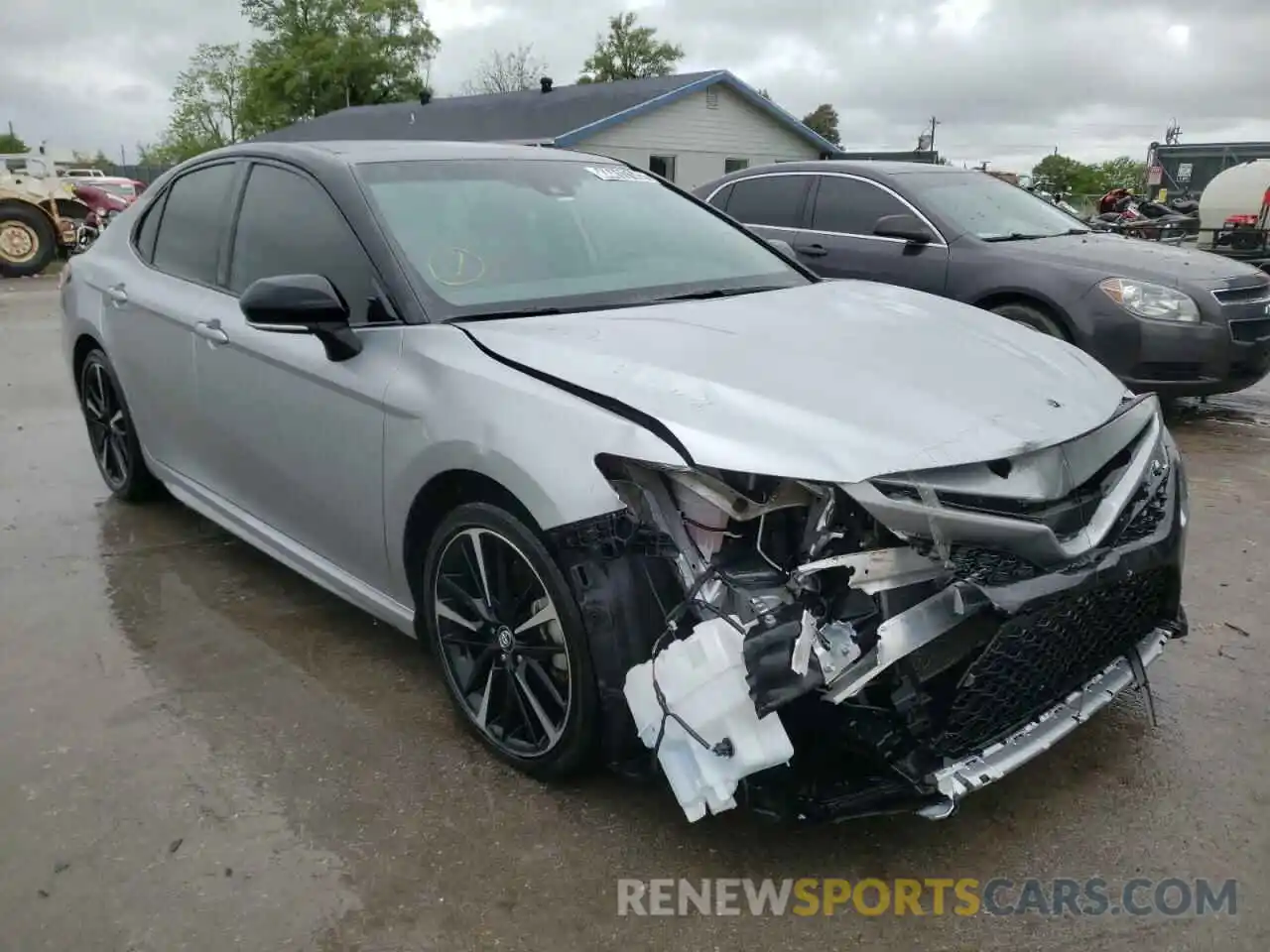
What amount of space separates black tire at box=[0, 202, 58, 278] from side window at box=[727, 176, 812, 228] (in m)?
14.1

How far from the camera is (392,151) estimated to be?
353 cm

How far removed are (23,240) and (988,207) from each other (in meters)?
16.1

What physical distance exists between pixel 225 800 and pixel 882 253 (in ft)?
18.3

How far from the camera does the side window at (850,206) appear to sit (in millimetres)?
7137

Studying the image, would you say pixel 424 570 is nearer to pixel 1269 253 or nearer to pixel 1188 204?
pixel 1269 253

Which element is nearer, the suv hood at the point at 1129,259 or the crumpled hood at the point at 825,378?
the crumpled hood at the point at 825,378

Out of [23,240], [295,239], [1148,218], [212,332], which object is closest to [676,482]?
[295,239]

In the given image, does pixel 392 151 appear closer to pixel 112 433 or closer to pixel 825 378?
pixel 825 378

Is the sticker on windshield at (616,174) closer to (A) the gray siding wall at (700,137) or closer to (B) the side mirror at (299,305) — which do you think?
(B) the side mirror at (299,305)

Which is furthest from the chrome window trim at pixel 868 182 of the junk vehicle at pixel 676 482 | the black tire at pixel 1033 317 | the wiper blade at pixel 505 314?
the wiper blade at pixel 505 314

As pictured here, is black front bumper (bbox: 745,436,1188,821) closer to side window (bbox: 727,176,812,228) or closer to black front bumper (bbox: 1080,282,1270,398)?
black front bumper (bbox: 1080,282,1270,398)

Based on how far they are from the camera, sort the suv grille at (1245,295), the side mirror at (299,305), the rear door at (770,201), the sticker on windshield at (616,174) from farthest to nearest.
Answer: the rear door at (770,201)
the suv grille at (1245,295)
the sticker on windshield at (616,174)
the side mirror at (299,305)

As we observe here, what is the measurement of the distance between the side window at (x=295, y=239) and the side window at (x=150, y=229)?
0.84m

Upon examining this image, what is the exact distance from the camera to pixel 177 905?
2332 mm
